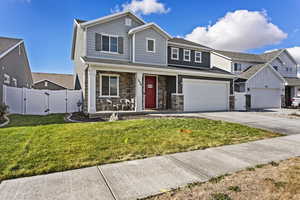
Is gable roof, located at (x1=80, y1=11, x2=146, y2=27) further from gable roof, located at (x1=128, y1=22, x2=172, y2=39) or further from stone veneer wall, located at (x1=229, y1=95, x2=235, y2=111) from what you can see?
stone veneer wall, located at (x1=229, y1=95, x2=235, y2=111)

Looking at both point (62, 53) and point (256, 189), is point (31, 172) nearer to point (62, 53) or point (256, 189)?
point (256, 189)

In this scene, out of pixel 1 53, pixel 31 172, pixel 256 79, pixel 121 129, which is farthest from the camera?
pixel 256 79

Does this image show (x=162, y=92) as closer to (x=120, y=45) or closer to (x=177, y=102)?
(x=177, y=102)

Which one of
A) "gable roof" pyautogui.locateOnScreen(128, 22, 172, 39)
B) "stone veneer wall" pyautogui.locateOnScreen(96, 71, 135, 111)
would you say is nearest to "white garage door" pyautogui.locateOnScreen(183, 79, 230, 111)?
"stone veneer wall" pyautogui.locateOnScreen(96, 71, 135, 111)

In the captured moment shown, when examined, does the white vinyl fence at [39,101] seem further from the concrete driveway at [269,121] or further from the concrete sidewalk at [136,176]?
the concrete sidewalk at [136,176]

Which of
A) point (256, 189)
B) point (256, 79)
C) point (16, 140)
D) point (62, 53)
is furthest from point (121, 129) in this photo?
point (256, 79)

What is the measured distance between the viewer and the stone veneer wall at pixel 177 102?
12.6 m

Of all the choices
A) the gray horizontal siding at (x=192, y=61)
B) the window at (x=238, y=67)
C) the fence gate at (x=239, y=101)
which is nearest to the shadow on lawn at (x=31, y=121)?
the gray horizontal siding at (x=192, y=61)

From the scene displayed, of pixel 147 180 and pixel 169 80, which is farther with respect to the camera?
pixel 169 80

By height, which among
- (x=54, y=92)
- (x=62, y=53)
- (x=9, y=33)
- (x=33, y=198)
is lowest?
(x=33, y=198)

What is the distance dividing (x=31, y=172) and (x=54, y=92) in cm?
1060

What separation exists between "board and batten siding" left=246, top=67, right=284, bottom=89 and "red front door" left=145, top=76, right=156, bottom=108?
39.7 feet

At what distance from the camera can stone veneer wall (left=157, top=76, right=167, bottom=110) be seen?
44.6ft

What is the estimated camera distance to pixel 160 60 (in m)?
13.8
